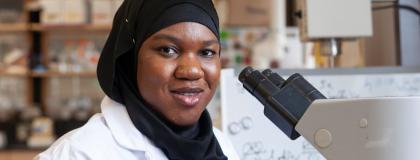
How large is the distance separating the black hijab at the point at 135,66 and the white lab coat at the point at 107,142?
0.06 feet

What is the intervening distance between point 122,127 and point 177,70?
16cm

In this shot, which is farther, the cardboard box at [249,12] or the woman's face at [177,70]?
the cardboard box at [249,12]

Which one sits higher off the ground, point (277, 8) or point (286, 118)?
point (277, 8)

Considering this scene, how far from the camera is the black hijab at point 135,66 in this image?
0.98 meters

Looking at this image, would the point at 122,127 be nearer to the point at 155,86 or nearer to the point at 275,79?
the point at 155,86

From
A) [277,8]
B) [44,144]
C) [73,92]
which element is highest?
[277,8]

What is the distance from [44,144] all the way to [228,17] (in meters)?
1.59

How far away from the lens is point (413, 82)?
5.45 feet

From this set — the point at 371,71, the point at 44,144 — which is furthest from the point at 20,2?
the point at 371,71

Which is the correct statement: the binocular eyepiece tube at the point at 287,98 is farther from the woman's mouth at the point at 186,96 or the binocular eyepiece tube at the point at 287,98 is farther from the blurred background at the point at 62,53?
the blurred background at the point at 62,53

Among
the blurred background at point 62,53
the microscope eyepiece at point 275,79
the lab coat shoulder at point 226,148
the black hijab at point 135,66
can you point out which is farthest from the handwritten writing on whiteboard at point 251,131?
the blurred background at point 62,53

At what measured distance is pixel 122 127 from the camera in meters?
1.01

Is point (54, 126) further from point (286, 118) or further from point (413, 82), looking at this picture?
point (286, 118)

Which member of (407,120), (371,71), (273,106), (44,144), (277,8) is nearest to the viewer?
(407,120)
